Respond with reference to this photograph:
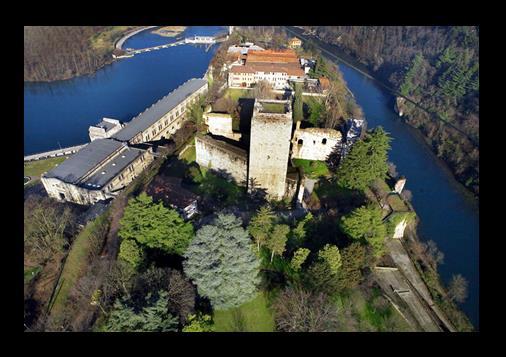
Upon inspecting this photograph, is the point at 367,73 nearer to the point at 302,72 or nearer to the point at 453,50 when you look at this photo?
the point at 453,50

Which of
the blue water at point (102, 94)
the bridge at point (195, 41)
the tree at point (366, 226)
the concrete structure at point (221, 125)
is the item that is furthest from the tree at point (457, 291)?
the bridge at point (195, 41)

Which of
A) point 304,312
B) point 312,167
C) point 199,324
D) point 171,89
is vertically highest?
point 171,89

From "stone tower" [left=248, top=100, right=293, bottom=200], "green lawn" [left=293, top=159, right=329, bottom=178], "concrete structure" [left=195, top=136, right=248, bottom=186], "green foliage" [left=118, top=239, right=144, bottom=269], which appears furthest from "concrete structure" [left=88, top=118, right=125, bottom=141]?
"green foliage" [left=118, top=239, right=144, bottom=269]

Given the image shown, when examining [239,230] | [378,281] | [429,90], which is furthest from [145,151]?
[429,90]

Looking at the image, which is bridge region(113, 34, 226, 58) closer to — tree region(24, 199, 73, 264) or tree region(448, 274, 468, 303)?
tree region(24, 199, 73, 264)

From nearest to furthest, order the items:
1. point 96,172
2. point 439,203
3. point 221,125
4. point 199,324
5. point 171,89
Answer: point 199,324
point 221,125
point 439,203
point 96,172
point 171,89

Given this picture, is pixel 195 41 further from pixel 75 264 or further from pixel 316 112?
pixel 75 264

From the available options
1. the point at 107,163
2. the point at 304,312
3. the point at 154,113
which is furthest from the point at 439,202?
the point at 154,113
